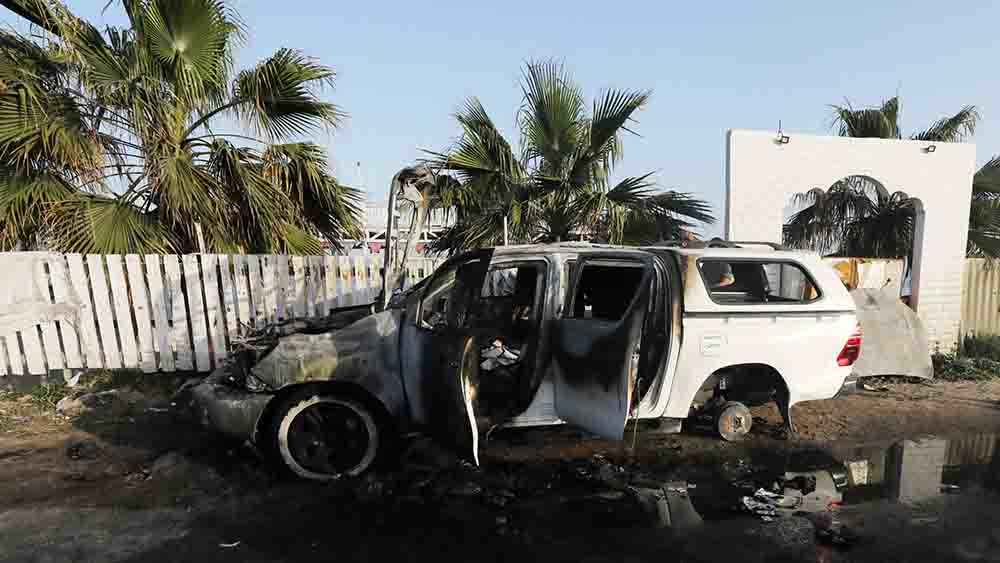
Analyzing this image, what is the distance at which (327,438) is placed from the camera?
397 centimetres

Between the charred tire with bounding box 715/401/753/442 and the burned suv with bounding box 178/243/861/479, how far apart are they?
1.01 feet

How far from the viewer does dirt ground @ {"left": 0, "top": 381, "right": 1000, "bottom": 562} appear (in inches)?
115

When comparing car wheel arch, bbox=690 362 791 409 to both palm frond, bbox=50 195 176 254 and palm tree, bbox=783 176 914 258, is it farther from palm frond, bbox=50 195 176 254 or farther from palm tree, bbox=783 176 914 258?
palm frond, bbox=50 195 176 254

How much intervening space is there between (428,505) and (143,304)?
189 inches

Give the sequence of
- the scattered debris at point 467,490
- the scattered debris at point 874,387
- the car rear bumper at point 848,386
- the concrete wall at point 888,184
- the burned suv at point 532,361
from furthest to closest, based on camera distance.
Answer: the concrete wall at point 888,184
the scattered debris at point 874,387
the car rear bumper at point 848,386
the burned suv at point 532,361
the scattered debris at point 467,490

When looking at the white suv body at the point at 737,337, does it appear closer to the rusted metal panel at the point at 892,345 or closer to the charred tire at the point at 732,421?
the charred tire at the point at 732,421

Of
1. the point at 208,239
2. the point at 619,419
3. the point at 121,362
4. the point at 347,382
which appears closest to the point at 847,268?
the point at 619,419

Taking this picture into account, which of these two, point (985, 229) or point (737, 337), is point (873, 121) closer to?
point (985, 229)

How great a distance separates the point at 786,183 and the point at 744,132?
3.10 ft

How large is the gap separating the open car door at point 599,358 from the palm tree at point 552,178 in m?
2.94

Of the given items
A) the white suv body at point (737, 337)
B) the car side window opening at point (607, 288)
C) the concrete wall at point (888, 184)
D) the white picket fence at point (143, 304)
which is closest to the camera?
the white suv body at point (737, 337)

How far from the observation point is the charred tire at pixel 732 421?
4.49m

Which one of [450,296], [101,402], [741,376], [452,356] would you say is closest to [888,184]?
[741,376]

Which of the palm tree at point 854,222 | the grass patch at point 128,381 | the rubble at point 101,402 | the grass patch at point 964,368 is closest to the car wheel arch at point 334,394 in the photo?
the rubble at point 101,402
